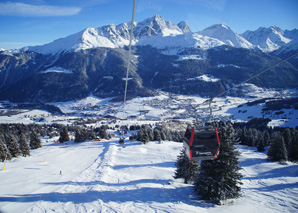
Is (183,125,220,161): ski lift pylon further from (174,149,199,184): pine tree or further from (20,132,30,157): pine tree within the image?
(20,132,30,157): pine tree

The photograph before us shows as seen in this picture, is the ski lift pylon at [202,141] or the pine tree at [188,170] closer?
the ski lift pylon at [202,141]

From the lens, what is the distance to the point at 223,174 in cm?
1446

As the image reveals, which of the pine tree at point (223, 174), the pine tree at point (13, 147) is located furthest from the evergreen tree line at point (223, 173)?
the pine tree at point (13, 147)

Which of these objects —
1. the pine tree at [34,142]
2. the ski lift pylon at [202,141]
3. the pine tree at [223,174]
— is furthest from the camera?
the pine tree at [34,142]

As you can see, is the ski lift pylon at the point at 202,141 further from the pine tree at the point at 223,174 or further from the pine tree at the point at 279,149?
the pine tree at the point at 279,149

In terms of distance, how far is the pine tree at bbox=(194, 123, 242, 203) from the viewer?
47.2ft

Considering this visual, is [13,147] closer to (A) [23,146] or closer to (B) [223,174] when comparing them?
(A) [23,146]

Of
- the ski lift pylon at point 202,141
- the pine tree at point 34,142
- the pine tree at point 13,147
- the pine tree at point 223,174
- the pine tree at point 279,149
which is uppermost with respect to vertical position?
the ski lift pylon at point 202,141

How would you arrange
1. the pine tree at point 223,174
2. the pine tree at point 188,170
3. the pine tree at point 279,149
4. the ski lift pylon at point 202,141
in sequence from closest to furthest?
the ski lift pylon at point 202,141 → the pine tree at point 223,174 → the pine tree at point 188,170 → the pine tree at point 279,149

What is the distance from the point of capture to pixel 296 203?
625 inches

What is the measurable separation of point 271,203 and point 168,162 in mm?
23747

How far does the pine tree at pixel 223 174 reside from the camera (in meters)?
14.4

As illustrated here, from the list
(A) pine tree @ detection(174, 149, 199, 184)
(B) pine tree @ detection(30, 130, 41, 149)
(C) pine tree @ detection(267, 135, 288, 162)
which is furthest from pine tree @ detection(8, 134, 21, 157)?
(C) pine tree @ detection(267, 135, 288, 162)

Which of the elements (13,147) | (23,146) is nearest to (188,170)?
(13,147)
